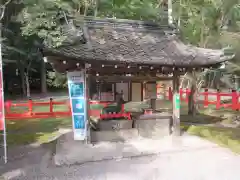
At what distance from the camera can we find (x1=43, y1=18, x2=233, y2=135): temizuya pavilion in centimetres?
769

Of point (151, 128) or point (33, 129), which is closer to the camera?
point (151, 128)

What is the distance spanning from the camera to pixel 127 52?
8.35 m

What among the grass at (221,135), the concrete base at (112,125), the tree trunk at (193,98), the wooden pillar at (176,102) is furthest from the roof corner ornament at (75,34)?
→ the tree trunk at (193,98)

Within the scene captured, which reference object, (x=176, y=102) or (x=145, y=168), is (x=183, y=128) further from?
(x=145, y=168)

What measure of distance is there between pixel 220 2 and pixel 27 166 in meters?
12.7

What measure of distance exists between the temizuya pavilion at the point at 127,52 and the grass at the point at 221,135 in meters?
1.34

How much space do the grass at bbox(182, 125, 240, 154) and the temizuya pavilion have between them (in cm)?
134

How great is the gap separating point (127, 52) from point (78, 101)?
2.22 metres

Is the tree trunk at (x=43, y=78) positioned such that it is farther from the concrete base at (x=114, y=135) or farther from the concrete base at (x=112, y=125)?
the concrete base at (x=114, y=135)

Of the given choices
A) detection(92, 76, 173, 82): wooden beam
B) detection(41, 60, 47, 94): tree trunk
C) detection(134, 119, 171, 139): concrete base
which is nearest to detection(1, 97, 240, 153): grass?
detection(134, 119, 171, 139): concrete base

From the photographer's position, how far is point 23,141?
382 inches

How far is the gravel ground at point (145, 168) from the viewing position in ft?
19.7

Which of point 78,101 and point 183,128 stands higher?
point 78,101

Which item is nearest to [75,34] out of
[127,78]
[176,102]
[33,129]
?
[127,78]
